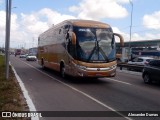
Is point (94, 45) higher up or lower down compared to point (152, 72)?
higher up

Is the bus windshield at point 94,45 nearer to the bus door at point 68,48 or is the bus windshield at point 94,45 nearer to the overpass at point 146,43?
the bus door at point 68,48

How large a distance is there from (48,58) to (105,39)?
9.29 m

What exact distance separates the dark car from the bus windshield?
232 centimetres

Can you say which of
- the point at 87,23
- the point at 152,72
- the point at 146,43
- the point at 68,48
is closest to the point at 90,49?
the point at 68,48

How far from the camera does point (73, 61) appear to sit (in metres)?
18.1

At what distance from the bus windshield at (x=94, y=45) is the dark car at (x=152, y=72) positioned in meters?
2.32

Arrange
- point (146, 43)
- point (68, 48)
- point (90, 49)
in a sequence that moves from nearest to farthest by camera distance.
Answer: point (90, 49) → point (68, 48) → point (146, 43)

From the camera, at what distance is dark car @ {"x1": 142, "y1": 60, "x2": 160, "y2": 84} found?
18078 millimetres

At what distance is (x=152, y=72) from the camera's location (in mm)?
18609

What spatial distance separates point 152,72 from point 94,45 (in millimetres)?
3602

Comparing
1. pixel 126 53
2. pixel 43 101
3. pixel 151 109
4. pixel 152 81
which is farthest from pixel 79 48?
pixel 126 53

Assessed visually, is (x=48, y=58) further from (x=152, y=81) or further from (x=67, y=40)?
(x=152, y=81)

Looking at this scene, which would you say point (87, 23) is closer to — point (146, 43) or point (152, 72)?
point (152, 72)

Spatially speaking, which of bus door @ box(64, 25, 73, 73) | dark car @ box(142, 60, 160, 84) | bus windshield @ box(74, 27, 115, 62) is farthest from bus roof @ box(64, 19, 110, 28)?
dark car @ box(142, 60, 160, 84)
